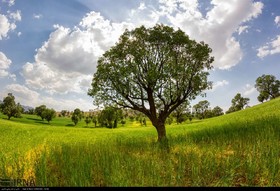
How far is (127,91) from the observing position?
20938mm

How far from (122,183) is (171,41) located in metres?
16.6

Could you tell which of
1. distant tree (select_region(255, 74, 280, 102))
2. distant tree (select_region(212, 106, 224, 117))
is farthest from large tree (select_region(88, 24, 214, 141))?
distant tree (select_region(212, 106, 224, 117))

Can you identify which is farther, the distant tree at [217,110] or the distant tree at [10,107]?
the distant tree at [217,110]

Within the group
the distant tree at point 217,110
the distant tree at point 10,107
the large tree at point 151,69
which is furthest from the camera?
the distant tree at point 217,110

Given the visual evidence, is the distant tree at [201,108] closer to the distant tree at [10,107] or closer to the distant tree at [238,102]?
the distant tree at [238,102]

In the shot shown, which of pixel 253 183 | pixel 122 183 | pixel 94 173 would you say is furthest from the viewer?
pixel 94 173

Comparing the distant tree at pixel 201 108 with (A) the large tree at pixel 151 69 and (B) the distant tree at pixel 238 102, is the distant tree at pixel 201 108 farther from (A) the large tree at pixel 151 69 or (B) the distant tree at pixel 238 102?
(A) the large tree at pixel 151 69

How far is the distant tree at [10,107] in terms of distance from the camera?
105m

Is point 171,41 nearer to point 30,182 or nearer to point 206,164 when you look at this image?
point 206,164

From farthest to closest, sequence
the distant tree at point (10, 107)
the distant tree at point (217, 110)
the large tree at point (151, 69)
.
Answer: the distant tree at point (217, 110) < the distant tree at point (10, 107) < the large tree at point (151, 69)

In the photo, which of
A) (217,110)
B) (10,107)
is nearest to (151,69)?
(10,107)

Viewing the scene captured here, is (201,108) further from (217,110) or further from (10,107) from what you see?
(10,107)

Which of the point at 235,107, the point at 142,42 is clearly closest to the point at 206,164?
the point at 142,42

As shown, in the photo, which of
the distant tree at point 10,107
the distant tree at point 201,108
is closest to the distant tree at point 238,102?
the distant tree at point 201,108
